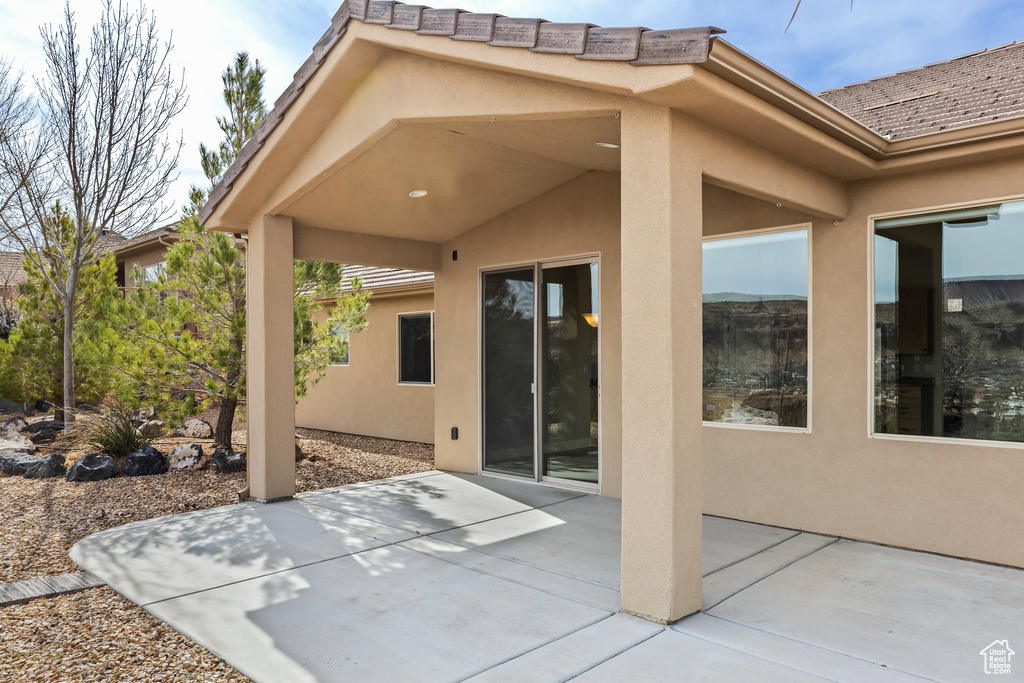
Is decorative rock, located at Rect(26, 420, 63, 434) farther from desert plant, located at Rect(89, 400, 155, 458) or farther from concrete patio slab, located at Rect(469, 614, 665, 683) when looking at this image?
concrete patio slab, located at Rect(469, 614, 665, 683)

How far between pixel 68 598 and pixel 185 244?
5.50 meters

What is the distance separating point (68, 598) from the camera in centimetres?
461

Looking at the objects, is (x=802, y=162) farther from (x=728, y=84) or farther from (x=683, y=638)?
(x=683, y=638)

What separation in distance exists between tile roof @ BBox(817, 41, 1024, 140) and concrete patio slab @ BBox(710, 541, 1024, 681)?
10.9 feet

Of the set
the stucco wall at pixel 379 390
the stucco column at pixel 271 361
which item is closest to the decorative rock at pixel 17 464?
the stucco column at pixel 271 361

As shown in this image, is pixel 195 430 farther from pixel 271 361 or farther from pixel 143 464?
pixel 271 361

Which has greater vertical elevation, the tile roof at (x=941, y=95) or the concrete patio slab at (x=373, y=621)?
the tile roof at (x=941, y=95)

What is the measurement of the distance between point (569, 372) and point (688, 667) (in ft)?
15.5

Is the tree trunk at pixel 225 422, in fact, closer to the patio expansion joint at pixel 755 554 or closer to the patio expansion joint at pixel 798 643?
the patio expansion joint at pixel 755 554

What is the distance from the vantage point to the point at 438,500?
750cm

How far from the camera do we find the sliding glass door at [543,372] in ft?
25.8

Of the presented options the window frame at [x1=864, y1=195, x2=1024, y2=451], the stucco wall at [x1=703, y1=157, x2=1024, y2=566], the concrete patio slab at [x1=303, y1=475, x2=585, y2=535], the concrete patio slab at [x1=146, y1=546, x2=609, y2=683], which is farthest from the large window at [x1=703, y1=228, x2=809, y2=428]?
the concrete patio slab at [x1=146, y1=546, x2=609, y2=683]

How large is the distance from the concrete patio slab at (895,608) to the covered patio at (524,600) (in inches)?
0.6

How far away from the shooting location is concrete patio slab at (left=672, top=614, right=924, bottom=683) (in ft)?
11.1
